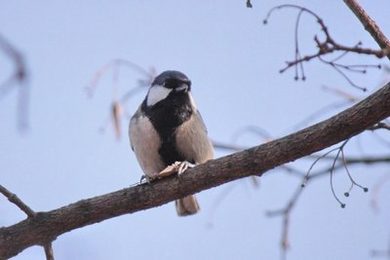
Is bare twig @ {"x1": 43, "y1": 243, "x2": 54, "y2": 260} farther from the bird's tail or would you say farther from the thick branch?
the thick branch

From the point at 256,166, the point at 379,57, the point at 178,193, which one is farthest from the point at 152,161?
the point at 379,57

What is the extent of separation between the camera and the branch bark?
3205 mm

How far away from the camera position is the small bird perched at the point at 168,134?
4.50m

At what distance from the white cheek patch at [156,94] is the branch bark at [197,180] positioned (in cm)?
103

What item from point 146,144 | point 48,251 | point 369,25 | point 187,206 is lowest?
point 187,206

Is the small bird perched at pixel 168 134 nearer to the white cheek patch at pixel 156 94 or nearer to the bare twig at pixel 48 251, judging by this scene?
the white cheek patch at pixel 156 94

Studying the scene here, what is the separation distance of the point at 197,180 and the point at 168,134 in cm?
97

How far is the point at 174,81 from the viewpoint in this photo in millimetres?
4719

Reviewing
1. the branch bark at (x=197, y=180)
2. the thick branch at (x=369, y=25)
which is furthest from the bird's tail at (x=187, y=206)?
the thick branch at (x=369, y=25)

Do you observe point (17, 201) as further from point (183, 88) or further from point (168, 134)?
point (183, 88)

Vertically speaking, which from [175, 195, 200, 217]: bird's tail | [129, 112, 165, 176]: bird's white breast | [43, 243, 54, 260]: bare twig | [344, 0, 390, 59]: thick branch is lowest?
[175, 195, 200, 217]: bird's tail

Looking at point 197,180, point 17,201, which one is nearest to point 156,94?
point 197,180

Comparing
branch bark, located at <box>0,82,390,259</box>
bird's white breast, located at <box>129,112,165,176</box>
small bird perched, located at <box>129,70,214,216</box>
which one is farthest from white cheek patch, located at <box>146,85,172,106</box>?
branch bark, located at <box>0,82,390,259</box>

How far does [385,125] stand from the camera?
129 inches
